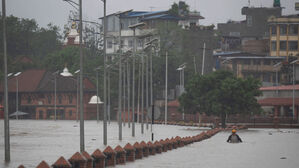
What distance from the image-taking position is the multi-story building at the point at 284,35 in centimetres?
14462

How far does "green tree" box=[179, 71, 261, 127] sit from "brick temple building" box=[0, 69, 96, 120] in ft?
180

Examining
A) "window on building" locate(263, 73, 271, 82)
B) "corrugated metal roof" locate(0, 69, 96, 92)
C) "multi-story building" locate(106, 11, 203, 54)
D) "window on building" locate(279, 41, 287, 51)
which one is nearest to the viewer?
"window on building" locate(263, 73, 271, 82)

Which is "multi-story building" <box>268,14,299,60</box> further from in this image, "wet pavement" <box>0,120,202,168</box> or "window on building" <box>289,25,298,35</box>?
"wet pavement" <box>0,120,202,168</box>

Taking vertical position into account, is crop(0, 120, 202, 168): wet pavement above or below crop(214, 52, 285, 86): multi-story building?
below

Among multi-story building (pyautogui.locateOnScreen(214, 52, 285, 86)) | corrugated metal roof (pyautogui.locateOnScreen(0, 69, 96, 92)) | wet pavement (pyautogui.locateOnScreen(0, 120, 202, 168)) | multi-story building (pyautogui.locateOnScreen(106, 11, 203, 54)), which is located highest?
multi-story building (pyautogui.locateOnScreen(106, 11, 203, 54))

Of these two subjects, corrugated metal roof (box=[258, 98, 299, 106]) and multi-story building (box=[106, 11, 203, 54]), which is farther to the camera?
multi-story building (box=[106, 11, 203, 54])

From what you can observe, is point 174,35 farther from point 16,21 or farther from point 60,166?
point 60,166

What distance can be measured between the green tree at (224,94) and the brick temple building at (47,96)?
54.8 meters

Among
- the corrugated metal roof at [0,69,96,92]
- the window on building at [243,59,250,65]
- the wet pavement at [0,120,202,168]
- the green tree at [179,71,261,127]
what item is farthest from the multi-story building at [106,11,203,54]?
the wet pavement at [0,120,202,168]

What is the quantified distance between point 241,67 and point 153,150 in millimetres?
104124

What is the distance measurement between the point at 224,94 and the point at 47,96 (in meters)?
70.1

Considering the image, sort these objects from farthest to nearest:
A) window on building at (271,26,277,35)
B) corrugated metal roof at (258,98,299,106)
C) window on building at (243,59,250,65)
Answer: window on building at (271,26,277,35)
window on building at (243,59,250,65)
corrugated metal roof at (258,98,299,106)

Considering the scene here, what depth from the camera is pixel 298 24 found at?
473 ft

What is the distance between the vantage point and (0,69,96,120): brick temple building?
491 ft
